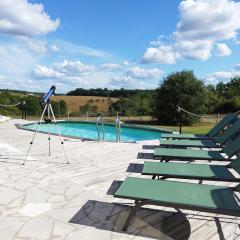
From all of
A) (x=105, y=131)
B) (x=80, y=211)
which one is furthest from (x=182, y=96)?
(x=80, y=211)

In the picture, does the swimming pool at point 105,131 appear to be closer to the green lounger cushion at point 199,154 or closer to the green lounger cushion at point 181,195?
the green lounger cushion at point 199,154

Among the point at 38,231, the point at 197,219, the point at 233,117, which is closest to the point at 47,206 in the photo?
the point at 38,231

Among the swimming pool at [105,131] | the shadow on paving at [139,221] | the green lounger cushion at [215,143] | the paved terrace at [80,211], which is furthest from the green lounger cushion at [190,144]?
the swimming pool at [105,131]

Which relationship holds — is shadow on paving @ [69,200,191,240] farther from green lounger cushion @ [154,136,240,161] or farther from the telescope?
the telescope

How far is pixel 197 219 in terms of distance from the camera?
4.07 meters

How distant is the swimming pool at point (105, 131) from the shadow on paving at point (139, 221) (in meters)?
10.4

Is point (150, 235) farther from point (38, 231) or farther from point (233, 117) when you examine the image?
point (233, 117)

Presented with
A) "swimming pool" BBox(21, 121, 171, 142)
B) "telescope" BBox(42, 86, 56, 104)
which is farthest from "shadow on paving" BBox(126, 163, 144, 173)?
"swimming pool" BBox(21, 121, 171, 142)

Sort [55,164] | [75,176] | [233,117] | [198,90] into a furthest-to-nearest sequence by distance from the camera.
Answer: [198,90] → [233,117] → [55,164] → [75,176]

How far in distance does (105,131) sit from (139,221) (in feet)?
50.9

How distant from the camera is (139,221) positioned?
3.94 m

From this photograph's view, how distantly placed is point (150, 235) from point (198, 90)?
66.8ft

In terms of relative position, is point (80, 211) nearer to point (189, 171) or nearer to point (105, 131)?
point (189, 171)

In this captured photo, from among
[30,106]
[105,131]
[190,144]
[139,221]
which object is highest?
[30,106]
